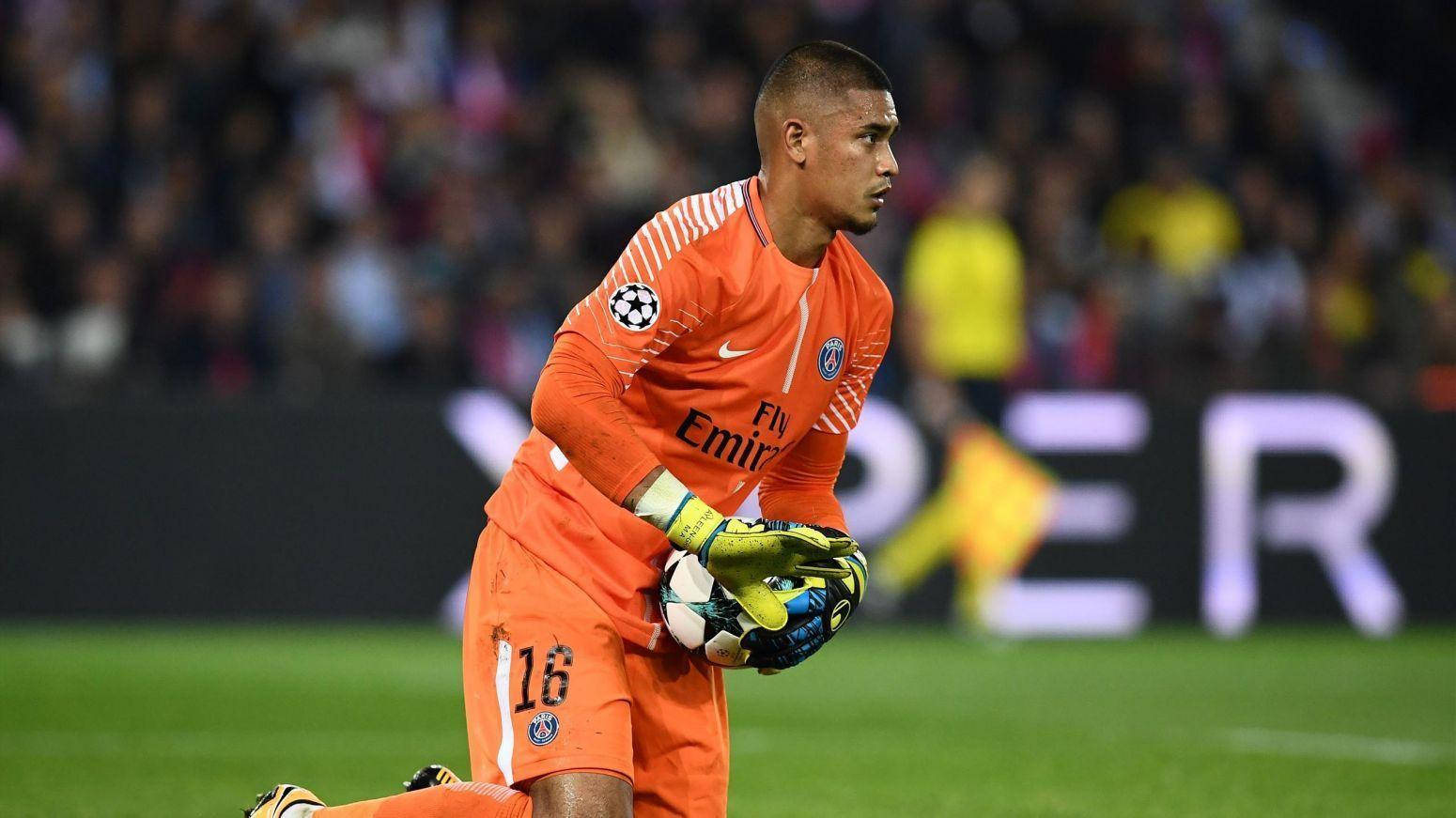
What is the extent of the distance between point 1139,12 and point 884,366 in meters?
5.03

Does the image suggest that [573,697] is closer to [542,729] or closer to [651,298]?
[542,729]

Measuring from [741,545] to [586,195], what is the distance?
9.48 metres

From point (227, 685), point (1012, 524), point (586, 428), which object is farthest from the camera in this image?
point (1012, 524)

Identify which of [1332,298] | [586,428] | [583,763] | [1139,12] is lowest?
[583,763]

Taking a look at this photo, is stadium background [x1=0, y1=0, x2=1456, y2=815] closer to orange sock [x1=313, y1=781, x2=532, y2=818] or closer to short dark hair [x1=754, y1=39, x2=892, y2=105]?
orange sock [x1=313, y1=781, x2=532, y2=818]

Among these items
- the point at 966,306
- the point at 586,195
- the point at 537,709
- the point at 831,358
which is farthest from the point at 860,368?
the point at 586,195

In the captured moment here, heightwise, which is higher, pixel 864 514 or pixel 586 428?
pixel 864 514

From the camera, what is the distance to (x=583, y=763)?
13.4 feet

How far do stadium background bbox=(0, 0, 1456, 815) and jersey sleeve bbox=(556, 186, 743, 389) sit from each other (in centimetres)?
320

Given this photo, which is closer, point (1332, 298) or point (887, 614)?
point (887, 614)

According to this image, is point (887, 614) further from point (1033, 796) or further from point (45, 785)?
point (45, 785)

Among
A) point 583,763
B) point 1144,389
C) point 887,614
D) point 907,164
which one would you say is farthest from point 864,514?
point 583,763

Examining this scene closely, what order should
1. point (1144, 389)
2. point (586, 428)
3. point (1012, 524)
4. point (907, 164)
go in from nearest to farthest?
point (586, 428) → point (1012, 524) → point (1144, 389) → point (907, 164)

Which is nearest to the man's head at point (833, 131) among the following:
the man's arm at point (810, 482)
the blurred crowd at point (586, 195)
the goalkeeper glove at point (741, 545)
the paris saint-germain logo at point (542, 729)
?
the man's arm at point (810, 482)
